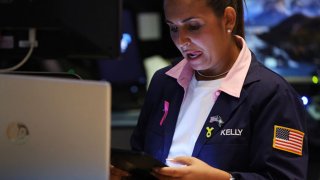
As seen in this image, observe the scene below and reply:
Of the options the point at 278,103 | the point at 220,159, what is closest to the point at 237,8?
the point at 278,103

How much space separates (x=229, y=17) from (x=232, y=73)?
0.17m

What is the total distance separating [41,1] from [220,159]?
68 cm

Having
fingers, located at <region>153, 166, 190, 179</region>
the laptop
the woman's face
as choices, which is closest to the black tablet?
fingers, located at <region>153, 166, 190, 179</region>

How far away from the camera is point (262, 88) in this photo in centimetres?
151

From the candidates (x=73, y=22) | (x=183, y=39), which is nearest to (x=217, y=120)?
(x=183, y=39)

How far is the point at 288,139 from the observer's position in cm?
143

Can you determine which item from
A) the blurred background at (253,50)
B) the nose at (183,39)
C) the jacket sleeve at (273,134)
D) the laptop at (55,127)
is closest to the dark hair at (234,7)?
the nose at (183,39)

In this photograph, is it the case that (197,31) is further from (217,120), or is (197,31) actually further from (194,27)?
(217,120)

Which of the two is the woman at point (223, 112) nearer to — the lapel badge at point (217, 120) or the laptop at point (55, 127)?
the lapel badge at point (217, 120)

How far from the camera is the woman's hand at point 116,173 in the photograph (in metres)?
1.44

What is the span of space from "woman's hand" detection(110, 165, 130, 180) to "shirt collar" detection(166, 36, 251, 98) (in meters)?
0.38

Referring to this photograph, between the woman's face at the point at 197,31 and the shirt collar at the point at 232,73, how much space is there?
0.06 metres

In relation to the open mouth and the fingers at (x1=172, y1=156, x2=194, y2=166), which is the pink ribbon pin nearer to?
the open mouth

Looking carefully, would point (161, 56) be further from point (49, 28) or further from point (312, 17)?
point (49, 28)
